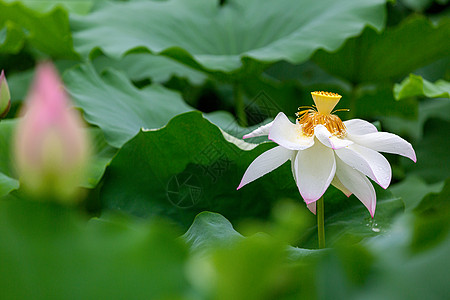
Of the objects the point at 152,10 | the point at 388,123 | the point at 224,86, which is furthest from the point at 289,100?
the point at 152,10

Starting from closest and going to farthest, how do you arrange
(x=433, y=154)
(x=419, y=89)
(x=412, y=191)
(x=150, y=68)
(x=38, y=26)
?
(x=419, y=89), (x=412, y=191), (x=433, y=154), (x=38, y=26), (x=150, y=68)

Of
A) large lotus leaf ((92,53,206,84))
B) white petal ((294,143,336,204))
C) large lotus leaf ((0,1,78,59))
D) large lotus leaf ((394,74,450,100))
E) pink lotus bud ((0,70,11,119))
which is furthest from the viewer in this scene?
large lotus leaf ((92,53,206,84))

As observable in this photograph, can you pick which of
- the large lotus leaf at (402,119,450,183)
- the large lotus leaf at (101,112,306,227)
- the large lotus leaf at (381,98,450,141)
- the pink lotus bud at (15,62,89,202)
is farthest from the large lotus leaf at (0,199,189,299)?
the large lotus leaf at (381,98,450,141)

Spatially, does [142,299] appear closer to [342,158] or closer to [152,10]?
[342,158]

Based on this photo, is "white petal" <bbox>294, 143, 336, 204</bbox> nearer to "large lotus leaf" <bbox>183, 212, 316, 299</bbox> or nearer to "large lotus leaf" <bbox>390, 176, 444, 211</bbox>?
"large lotus leaf" <bbox>183, 212, 316, 299</bbox>

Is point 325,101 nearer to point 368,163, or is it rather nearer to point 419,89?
point 368,163

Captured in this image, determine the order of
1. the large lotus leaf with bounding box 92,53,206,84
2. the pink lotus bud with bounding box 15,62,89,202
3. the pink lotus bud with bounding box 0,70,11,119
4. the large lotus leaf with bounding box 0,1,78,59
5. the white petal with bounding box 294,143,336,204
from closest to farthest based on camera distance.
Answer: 1. the pink lotus bud with bounding box 15,62,89,202
2. the white petal with bounding box 294,143,336,204
3. the pink lotus bud with bounding box 0,70,11,119
4. the large lotus leaf with bounding box 0,1,78,59
5. the large lotus leaf with bounding box 92,53,206,84

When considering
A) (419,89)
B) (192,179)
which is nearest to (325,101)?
(192,179)

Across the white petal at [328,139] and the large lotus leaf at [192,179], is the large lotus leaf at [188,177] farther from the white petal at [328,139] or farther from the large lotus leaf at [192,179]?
the white petal at [328,139]
